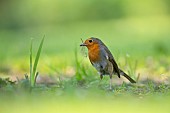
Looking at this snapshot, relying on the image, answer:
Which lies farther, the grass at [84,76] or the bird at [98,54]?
the bird at [98,54]

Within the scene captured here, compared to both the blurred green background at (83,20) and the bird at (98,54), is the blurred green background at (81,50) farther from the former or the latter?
the bird at (98,54)

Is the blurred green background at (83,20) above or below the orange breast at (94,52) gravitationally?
above

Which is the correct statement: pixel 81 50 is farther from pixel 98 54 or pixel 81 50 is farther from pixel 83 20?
pixel 83 20

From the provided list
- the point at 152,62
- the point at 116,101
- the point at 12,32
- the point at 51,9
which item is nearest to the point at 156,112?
the point at 116,101

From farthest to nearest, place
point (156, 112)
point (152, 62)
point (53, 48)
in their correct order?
1. point (53, 48)
2. point (152, 62)
3. point (156, 112)

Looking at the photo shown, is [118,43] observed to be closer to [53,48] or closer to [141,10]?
[53,48]

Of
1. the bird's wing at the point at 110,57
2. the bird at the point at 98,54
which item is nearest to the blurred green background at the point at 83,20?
the bird's wing at the point at 110,57

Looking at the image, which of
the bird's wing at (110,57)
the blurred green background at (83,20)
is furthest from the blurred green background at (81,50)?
the bird's wing at (110,57)

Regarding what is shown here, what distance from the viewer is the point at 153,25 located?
18.1 meters

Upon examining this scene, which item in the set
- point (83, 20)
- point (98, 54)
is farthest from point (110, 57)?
point (83, 20)

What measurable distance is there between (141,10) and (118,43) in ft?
20.4

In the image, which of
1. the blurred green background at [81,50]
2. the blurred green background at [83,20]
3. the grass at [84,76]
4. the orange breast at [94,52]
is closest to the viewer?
the grass at [84,76]

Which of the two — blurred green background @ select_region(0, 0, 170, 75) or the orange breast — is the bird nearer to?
the orange breast

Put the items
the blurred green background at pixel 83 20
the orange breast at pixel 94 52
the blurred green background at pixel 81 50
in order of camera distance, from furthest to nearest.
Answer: the blurred green background at pixel 83 20 < the orange breast at pixel 94 52 < the blurred green background at pixel 81 50
